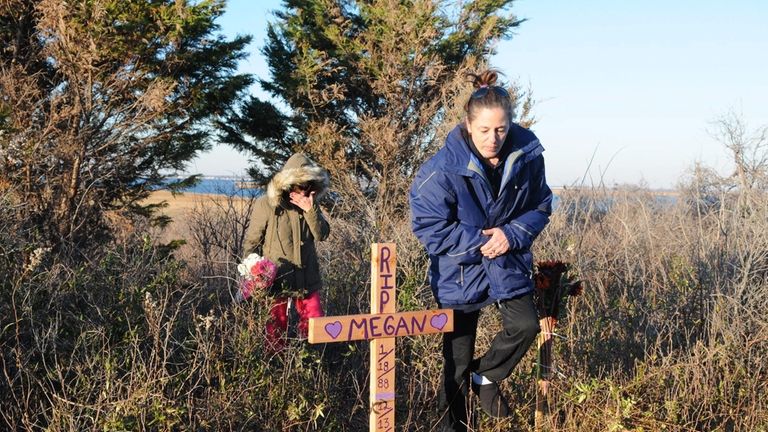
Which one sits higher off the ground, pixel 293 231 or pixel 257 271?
pixel 293 231

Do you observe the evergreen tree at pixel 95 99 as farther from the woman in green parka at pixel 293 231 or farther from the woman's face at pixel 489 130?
the woman's face at pixel 489 130

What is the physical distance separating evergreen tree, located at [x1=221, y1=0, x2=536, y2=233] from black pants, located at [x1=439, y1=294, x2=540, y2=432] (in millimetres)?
5478

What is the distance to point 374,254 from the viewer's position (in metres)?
3.32

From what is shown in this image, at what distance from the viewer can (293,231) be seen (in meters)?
4.80

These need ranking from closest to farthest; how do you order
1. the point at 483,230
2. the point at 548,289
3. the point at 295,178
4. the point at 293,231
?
the point at 483,230
the point at 548,289
the point at 295,178
the point at 293,231

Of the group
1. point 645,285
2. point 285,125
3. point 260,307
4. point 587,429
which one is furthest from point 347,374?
point 285,125

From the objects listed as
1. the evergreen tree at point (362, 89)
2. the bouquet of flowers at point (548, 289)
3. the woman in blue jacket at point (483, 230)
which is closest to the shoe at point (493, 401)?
the woman in blue jacket at point (483, 230)

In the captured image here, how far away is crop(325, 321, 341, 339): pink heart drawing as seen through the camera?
310cm

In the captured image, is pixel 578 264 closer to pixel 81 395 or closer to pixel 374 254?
pixel 374 254

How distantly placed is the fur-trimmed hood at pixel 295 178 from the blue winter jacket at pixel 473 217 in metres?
1.35

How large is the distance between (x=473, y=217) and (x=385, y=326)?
655 mm

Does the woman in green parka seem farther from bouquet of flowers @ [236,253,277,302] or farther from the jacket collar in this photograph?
the jacket collar

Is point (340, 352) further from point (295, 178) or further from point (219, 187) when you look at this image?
point (219, 187)

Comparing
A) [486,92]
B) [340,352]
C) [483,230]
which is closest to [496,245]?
[483,230]
